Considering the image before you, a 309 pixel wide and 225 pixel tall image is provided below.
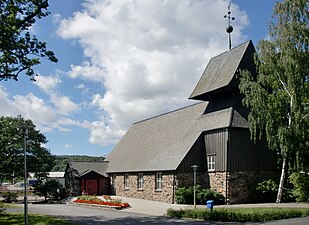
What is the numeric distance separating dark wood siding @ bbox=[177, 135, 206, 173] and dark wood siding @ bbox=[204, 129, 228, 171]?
1.67 feet

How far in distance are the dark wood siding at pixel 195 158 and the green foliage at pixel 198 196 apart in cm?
172

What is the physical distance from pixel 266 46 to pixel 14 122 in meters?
28.4

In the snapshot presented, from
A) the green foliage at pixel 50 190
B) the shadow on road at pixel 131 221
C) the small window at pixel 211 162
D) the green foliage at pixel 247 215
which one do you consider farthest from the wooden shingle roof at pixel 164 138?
the shadow on road at pixel 131 221

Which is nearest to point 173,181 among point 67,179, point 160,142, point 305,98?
point 160,142

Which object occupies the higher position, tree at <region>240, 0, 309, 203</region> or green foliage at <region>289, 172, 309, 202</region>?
tree at <region>240, 0, 309, 203</region>

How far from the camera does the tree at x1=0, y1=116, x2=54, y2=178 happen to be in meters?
40.8

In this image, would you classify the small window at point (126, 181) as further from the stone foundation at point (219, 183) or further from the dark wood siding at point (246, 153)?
the dark wood siding at point (246, 153)

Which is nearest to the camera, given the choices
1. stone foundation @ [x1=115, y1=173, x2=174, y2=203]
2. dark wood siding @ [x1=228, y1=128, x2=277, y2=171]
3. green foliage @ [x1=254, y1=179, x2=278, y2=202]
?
green foliage @ [x1=254, y1=179, x2=278, y2=202]

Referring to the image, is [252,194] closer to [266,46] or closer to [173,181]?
[173,181]

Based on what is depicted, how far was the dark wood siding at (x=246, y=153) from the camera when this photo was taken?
29723 millimetres

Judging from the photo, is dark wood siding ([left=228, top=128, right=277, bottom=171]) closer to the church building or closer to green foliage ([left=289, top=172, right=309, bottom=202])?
the church building

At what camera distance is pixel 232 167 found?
29.5m

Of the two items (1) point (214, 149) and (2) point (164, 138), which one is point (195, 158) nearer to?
(1) point (214, 149)

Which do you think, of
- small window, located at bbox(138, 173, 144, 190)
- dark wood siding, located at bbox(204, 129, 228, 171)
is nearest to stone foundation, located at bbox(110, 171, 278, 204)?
dark wood siding, located at bbox(204, 129, 228, 171)
